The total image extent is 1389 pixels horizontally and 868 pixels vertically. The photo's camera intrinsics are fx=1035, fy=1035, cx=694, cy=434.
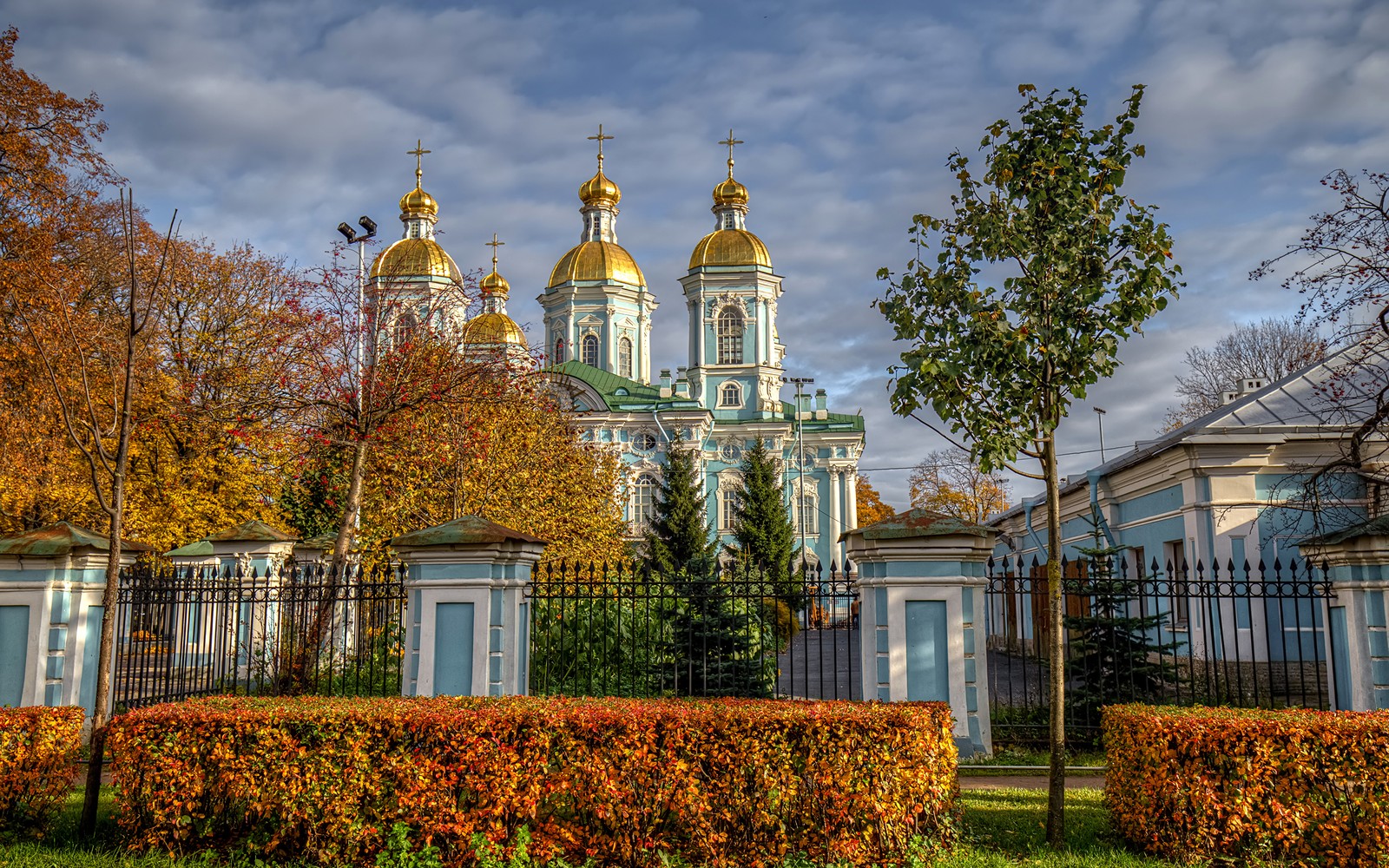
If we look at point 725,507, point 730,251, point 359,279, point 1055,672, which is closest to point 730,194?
point 730,251

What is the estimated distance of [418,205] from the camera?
154ft

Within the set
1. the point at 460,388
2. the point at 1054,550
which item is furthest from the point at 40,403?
the point at 1054,550

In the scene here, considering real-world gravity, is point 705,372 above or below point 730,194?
below

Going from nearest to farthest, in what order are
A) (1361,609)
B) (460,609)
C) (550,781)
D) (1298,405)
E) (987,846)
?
(550,781) < (987,846) < (1361,609) < (460,609) < (1298,405)

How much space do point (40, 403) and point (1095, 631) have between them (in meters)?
19.0

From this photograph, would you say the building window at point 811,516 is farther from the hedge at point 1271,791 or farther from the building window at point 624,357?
the hedge at point 1271,791

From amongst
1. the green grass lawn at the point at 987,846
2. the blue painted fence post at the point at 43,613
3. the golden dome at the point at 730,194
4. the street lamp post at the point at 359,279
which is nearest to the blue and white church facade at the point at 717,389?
the golden dome at the point at 730,194

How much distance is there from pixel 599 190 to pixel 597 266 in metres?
4.16

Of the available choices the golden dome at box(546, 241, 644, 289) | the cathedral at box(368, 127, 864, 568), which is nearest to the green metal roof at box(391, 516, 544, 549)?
the cathedral at box(368, 127, 864, 568)

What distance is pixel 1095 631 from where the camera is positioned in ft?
33.6

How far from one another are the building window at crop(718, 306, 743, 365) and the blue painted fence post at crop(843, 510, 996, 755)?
40.9 m

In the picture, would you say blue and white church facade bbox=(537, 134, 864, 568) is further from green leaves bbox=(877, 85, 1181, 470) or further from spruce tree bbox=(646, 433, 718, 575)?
green leaves bbox=(877, 85, 1181, 470)

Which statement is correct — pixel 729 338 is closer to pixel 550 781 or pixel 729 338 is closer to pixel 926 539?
pixel 926 539

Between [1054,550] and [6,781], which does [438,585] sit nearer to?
Answer: [6,781]
